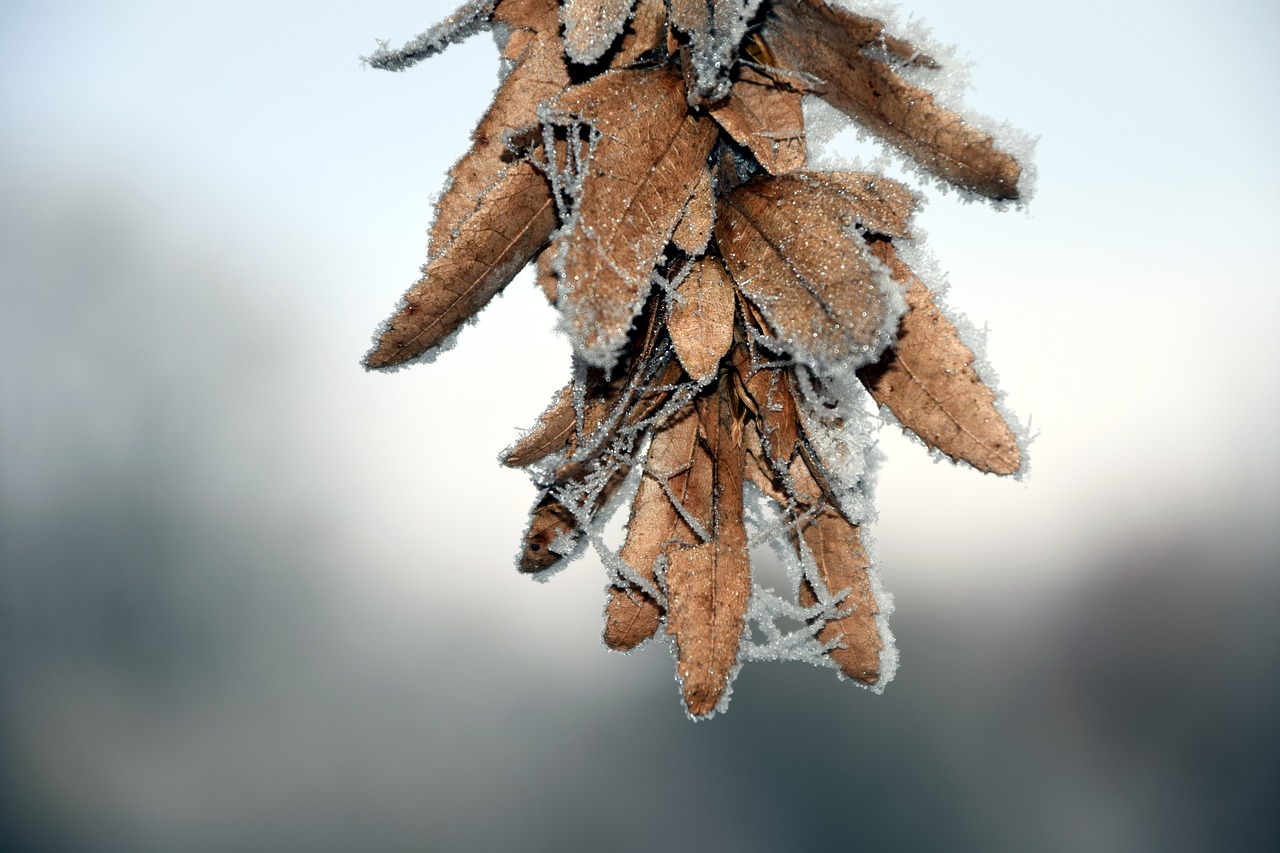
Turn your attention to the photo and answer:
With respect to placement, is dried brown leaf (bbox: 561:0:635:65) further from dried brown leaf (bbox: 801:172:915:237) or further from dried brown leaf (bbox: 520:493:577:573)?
dried brown leaf (bbox: 520:493:577:573)

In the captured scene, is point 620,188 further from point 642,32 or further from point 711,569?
point 711,569

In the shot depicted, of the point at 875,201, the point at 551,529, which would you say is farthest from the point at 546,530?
the point at 875,201

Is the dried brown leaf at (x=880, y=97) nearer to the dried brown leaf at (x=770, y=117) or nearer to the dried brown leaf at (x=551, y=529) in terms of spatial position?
the dried brown leaf at (x=770, y=117)

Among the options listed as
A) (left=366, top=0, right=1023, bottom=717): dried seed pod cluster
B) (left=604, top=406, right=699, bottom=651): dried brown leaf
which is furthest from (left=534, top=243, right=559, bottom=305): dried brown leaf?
(left=604, top=406, right=699, bottom=651): dried brown leaf

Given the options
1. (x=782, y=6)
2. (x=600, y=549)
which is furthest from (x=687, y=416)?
(x=782, y=6)

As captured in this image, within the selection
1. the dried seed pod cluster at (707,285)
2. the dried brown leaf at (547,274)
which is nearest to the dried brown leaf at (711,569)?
the dried seed pod cluster at (707,285)
